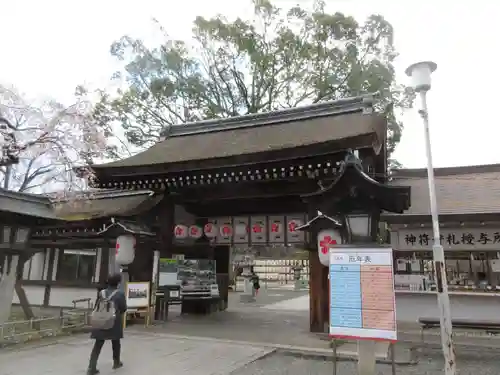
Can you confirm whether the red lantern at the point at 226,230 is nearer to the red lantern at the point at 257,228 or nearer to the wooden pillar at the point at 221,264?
the red lantern at the point at 257,228

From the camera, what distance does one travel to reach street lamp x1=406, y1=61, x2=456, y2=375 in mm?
5691

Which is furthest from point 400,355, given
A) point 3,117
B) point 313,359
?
point 3,117

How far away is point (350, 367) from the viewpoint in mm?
6777

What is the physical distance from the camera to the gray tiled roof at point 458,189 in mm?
10594

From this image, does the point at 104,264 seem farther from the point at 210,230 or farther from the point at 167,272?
the point at 210,230

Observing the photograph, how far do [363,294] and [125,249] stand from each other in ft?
25.0

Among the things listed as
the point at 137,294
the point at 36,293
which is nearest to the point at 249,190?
the point at 137,294

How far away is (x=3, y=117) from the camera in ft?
22.4

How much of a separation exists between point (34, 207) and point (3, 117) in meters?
6.63

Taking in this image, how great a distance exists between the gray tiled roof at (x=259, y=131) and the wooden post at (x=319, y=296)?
132 inches

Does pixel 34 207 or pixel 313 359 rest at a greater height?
pixel 34 207

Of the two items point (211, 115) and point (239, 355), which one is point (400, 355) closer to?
point (239, 355)

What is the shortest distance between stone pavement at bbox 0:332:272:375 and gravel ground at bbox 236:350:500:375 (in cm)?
33

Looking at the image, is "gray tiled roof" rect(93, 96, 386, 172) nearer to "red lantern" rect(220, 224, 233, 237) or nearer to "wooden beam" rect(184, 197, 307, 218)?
"wooden beam" rect(184, 197, 307, 218)
